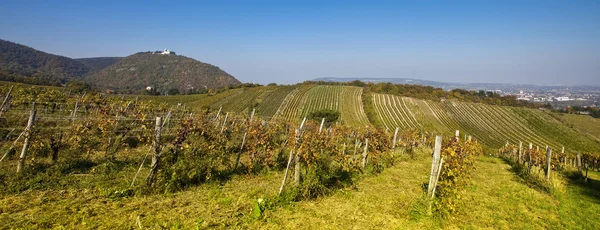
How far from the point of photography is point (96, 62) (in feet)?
546

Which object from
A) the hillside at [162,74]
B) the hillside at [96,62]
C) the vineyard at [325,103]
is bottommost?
the vineyard at [325,103]

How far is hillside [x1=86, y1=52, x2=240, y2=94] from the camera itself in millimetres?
124750

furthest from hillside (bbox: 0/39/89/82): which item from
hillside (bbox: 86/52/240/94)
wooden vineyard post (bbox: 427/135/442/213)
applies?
wooden vineyard post (bbox: 427/135/442/213)

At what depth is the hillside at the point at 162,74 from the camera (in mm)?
124750

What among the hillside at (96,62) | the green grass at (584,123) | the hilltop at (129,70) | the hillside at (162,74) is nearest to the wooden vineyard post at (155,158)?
the green grass at (584,123)

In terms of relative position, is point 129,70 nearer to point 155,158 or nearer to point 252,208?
point 155,158

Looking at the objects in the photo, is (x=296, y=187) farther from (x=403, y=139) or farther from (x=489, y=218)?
(x=403, y=139)

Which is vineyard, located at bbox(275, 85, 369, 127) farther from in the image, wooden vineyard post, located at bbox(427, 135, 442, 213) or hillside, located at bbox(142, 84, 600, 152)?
wooden vineyard post, located at bbox(427, 135, 442, 213)

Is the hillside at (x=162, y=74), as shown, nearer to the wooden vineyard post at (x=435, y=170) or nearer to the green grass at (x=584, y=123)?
the green grass at (x=584, y=123)

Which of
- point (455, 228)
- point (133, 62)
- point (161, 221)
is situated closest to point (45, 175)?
point (161, 221)

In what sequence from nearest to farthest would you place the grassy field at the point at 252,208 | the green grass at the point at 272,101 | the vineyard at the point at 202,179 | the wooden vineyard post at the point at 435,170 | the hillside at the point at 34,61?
the grassy field at the point at 252,208
the vineyard at the point at 202,179
the wooden vineyard post at the point at 435,170
the green grass at the point at 272,101
the hillside at the point at 34,61

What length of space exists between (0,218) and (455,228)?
8865mm

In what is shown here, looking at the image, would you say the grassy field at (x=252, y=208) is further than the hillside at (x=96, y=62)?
No

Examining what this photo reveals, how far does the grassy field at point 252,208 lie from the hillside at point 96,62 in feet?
571
